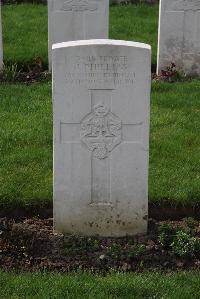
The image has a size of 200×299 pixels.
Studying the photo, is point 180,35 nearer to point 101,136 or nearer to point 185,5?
point 185,5

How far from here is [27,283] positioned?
4.61 m

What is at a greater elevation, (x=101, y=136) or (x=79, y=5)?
(x=79, y=5)

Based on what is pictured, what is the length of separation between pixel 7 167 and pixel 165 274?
217 cm

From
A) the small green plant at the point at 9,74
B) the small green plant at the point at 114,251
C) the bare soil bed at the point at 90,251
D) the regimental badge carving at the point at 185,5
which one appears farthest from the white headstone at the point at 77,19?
the small green plant at the point at 114,251

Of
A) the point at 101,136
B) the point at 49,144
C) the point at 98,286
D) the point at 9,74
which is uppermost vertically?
the point at 9,74

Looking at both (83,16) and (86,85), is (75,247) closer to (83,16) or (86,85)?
(86,85)

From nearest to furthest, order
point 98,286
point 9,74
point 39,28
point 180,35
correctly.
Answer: point 98,286 → point 9,74 → point 180,35 → point 39,28

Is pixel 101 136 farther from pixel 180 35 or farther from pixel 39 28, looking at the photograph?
pixel 39 28

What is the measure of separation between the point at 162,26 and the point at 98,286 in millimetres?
5725

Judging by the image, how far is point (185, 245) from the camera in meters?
5.10

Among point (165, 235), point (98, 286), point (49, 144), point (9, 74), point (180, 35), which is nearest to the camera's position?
point (98, 286)

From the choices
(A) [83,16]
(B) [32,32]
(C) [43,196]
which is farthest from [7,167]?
(B) [32,32]

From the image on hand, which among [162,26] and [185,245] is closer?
[185,245]

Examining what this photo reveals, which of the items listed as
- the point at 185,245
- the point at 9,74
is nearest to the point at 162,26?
the point at 9,74
